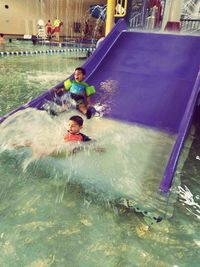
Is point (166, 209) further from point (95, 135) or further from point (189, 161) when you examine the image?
point (95, 135)

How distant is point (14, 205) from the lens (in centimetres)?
236

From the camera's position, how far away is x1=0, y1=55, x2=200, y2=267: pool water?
1933 mm

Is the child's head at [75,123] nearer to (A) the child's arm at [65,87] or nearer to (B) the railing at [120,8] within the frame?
(A) the child's arm at [65,87]

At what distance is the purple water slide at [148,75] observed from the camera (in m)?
4.08

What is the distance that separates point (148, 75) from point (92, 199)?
10.00ft

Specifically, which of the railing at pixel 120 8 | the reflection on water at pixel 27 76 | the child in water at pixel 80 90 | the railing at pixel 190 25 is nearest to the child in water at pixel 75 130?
the child in water at pixel 80 90

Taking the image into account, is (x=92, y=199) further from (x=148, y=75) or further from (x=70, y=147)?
(x=148, y=75)

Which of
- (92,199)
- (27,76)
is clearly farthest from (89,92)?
(27,76)

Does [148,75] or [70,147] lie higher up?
[148,75]

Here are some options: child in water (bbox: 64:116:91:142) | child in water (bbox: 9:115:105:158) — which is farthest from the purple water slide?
child in water (bbox: 64:116:91:142)

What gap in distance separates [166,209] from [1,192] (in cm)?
163

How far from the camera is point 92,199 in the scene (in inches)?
97.7

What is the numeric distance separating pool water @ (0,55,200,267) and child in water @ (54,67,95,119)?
1.50 ft

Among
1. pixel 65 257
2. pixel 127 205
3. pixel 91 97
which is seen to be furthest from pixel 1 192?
pixel 91 97
